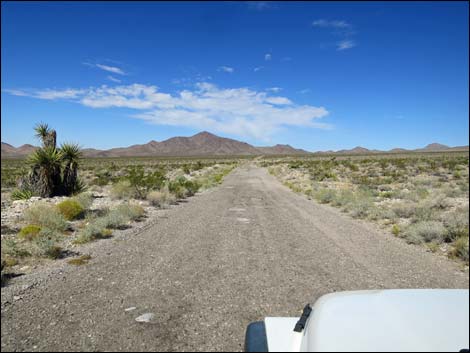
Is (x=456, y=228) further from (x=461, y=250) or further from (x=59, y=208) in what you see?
(x=59, y=208)

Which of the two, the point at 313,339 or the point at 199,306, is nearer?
the point at 313,339

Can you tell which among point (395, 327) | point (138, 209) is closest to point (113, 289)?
point (395, 327)

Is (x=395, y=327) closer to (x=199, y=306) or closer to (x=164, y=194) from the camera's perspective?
(x=199, y=306)

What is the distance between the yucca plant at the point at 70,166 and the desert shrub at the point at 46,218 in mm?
6845

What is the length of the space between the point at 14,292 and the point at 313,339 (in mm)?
4880

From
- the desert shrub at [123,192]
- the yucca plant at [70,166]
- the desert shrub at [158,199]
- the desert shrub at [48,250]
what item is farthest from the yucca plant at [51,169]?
the desert shrub at [48,250]

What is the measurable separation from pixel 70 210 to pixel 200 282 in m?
7.23

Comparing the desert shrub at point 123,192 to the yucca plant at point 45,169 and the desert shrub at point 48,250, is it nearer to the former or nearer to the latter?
the yucca plant at point 45,169

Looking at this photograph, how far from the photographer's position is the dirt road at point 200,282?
3.89 m

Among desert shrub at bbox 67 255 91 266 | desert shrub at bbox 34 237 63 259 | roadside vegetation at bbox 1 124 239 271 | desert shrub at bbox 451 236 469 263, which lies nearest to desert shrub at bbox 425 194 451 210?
desert shrub at bbox 451 236 469 263

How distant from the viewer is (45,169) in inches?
615

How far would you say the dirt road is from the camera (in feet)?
12.8

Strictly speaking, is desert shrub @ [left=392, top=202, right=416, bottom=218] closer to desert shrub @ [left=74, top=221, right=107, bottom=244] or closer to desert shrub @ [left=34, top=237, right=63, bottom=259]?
desert shrub @ [left=74, top=221, right=107, bottom=244]

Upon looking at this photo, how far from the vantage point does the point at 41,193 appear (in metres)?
15.5
